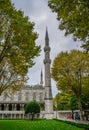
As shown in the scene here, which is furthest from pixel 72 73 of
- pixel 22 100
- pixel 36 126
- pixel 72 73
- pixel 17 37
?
pixel 22 100

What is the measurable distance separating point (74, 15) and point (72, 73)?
23.5 metres

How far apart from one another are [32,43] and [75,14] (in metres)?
9.94

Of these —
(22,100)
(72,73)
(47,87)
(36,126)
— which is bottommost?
(36,126)

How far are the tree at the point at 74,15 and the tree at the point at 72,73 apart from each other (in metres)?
20.5

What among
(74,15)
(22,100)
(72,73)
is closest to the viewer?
(74,15)

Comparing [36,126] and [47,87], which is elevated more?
[47,87]

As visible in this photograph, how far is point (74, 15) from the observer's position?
1608 centimetres

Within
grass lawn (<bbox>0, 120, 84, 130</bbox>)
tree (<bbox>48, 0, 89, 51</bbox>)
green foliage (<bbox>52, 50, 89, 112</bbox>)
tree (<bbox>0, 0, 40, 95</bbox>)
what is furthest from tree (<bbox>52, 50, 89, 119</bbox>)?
tree (<bbox>48, 0, 89, 51</bbox>)

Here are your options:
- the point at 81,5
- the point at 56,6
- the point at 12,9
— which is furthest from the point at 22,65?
the point at 81,5

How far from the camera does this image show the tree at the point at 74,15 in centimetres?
1559

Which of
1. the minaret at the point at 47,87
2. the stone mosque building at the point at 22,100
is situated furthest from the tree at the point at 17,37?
the stone mosque building at the point at 22,100

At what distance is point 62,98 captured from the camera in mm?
87188

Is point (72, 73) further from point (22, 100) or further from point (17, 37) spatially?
point (22, 100)

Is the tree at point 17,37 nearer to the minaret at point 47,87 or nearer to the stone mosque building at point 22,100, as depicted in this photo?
the minaret at point 47,87
